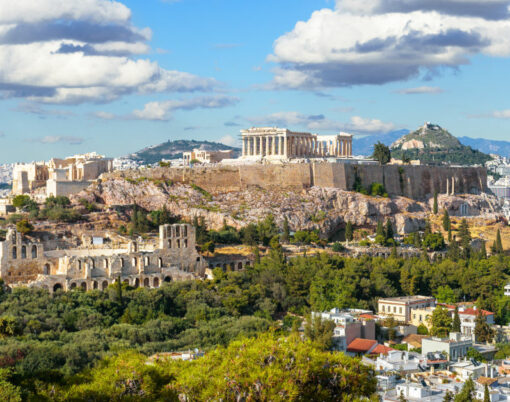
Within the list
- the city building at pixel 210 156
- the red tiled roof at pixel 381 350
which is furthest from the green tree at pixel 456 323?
the city building at pixel 210 156

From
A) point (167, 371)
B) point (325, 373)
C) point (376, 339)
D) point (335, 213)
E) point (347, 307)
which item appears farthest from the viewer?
point (335, 213)

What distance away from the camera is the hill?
15412 centimetres

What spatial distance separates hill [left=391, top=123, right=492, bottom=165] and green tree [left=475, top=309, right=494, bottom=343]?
326ft

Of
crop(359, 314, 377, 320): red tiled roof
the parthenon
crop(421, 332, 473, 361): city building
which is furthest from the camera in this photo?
the parthenon

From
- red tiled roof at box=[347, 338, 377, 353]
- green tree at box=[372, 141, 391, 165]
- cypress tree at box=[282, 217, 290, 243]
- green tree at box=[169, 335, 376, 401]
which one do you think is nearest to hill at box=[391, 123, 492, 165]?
green tree at box=[372, 141, 391, 165]

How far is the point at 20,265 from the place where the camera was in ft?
162

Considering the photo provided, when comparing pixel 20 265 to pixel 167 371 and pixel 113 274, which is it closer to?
pixel 113 274

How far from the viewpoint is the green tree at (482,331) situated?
4959cm

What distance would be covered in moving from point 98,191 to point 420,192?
3200cm

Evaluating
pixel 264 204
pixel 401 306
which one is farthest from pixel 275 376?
pixel 264 204

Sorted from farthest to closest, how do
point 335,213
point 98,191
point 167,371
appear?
1. point 335,213
2. point 98,191
3. point 167,371

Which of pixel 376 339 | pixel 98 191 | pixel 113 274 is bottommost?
pixel 376 339

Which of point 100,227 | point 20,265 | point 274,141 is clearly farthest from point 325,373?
point 274,141

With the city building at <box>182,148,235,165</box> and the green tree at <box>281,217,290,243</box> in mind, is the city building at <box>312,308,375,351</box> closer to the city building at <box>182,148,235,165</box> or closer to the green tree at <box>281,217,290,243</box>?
the green tree at <box>281,217,290,243</box>
